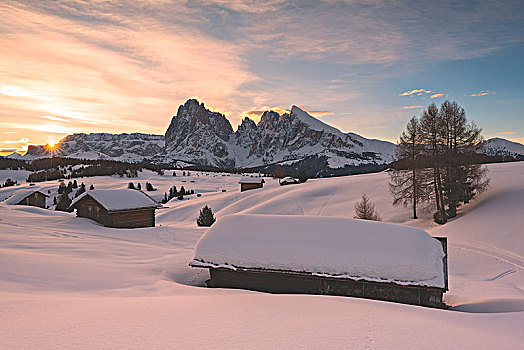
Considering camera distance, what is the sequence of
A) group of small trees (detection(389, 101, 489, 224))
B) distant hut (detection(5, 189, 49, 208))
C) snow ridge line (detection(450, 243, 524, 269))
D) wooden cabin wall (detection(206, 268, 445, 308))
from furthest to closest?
distant hut (detection(5, 189, 49, 208)), group of small trees (detection(389, 101, 489, 224)), snow ridge line (detection(450, 243, 524, 269)), wooden cabin wall (detection(206, 268, 445, 308))

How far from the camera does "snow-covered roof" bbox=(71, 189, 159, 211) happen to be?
89.5 feet

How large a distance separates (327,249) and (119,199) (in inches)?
967

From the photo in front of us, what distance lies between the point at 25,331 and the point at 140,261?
8.43 meters

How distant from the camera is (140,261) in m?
12.7

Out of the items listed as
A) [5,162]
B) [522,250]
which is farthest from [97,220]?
[5,162]

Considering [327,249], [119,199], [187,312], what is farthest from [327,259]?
[119,199]

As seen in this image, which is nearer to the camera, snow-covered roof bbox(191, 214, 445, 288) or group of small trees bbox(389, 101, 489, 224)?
snow-covered roof bbox(191, 214, 445, 288)

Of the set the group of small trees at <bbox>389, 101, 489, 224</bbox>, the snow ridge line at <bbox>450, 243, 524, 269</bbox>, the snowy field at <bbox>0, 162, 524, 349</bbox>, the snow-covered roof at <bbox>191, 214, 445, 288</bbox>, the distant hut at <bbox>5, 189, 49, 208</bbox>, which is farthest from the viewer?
the distant hut at <bbox>5, 189, 49, 208</bbox>

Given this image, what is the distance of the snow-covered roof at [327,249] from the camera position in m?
8.59

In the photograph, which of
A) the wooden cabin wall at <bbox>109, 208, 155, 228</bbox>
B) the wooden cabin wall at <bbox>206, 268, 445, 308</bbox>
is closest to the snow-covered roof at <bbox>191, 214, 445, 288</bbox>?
the wooden cabin wall at <bbox>206, 268, 445, 308</bbox>

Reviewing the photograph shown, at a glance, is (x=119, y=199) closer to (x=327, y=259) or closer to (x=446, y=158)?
(x=327, y=259)

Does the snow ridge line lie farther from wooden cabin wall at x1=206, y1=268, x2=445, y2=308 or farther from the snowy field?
wooden cabin wall at x1=206, y1=268, x2=445, y2=308

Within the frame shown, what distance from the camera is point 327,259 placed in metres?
9.01

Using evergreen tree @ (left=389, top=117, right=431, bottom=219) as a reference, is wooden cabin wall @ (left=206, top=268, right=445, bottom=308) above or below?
below
